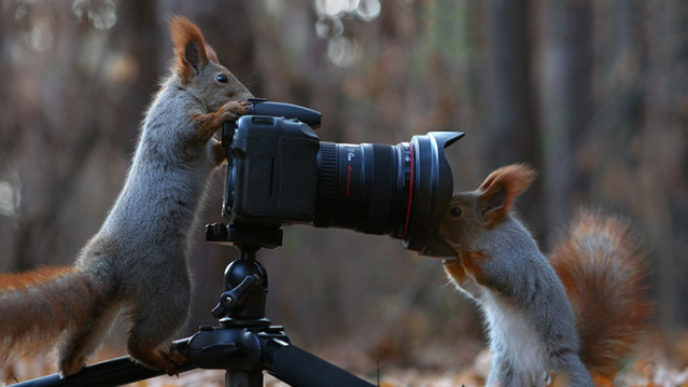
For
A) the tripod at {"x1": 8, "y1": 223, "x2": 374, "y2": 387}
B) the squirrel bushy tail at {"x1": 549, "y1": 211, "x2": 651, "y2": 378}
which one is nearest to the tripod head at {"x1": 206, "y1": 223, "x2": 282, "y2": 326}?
the tripod at {"x1": 8, "y1": 223, "x2": 374, "y2": 387}

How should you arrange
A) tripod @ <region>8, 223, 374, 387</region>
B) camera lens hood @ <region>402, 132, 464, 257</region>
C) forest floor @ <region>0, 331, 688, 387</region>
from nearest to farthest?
tripod @ <region>8, 223, 374, 387</region>
camera lens hood @ <region>402, 132, 464, 257</region>
forest floor @ <region>0, 331, 688, 387</region>

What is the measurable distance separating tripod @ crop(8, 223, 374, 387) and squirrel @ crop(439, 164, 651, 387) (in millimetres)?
678

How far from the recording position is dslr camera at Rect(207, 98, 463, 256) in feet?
6.81

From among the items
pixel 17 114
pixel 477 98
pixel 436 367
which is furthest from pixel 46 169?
pixel 477 98

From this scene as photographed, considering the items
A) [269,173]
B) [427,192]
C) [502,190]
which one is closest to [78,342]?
[269,173]

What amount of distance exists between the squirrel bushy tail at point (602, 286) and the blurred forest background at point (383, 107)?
1.47 m

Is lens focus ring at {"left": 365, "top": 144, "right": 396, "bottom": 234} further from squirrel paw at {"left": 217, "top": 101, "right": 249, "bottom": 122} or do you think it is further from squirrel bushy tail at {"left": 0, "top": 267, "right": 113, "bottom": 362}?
squirrel bushy tail at {"left": 0, "top": 267, "right": 113, "bottom": 362}

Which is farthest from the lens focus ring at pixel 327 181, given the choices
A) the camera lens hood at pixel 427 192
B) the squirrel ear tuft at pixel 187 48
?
the squirrel ear tuft at pixel 187 48

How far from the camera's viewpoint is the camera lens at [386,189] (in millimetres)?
2203

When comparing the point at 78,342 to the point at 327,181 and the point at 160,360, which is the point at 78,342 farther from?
the point at 327,181

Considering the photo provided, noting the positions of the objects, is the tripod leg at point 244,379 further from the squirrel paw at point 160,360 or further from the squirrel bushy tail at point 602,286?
the squirrel bushy tail at point 602,286

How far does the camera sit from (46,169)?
7.14m

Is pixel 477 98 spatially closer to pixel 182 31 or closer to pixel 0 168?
pixel 0 168

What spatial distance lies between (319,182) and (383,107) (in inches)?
291
